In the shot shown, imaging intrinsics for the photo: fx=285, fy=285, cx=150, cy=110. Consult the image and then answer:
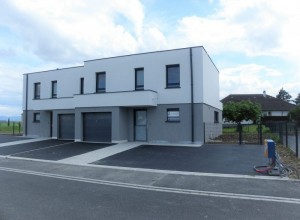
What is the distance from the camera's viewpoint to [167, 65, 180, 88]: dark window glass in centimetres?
1996

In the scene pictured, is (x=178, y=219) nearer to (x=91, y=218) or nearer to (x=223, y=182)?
(x=91, y=218)

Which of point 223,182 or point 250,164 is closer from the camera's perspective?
Result: point 223,182

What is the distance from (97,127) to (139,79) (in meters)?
4.75

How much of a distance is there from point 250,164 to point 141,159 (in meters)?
4.82

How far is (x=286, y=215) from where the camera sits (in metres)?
5.55

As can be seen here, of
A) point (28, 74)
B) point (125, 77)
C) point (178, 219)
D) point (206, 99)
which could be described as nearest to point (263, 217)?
point (178, 219)

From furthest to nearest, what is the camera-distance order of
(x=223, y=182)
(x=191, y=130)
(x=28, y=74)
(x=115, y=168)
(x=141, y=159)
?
(x=28, y=74) → (x=191, y=130) → (x=141, y=159) → (x=115, y=168) → (x=223, y=182)

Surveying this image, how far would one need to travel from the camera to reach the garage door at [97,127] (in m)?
20.8

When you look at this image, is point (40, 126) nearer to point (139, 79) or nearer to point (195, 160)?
point (139, 79)

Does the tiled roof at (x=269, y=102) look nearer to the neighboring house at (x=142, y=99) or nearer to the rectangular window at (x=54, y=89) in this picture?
the neighboring house at (x=142, y=99)

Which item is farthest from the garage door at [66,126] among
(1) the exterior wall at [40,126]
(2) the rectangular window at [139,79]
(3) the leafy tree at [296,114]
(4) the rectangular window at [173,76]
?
(3) the leafy tree at [296,114]

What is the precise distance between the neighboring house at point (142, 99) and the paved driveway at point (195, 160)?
428cm

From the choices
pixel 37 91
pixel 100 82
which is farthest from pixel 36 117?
pixel 100 82

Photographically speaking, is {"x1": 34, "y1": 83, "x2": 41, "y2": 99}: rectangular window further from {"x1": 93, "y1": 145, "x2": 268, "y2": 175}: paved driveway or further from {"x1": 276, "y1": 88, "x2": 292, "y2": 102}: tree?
{"x1": 276, "y1": 88, "x2": 292, "y2": 102}: tree
